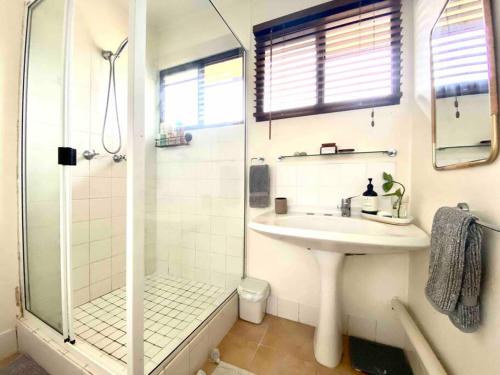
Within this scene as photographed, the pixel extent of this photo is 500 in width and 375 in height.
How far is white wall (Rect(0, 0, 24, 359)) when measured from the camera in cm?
106

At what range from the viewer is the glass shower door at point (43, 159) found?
3.26 feet

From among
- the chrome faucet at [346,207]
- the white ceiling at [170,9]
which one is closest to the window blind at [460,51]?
the chrome faucet at [346,207]

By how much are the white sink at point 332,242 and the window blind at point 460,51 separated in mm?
553

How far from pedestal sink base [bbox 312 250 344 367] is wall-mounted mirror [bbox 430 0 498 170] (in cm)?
64

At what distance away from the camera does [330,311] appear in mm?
1047

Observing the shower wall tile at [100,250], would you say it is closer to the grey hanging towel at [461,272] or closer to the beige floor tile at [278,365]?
the beige floor tile at [278,365]

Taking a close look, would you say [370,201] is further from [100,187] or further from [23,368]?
[23,368]

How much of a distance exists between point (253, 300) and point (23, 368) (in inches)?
48.2

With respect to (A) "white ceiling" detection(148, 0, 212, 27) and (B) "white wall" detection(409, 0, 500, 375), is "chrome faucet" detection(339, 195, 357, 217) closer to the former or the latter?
(B) "white wall" detection(409, 0, 500, 375)

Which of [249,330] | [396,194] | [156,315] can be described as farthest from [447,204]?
[156,315]

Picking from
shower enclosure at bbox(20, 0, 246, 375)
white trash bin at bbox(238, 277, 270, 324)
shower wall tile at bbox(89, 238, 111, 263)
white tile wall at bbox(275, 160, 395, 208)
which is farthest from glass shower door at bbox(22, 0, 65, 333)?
white tile wall at bbox(275, 160, 395, 208)

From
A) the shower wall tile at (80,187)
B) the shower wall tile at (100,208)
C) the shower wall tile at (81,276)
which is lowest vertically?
the shower wall tile at (81,276)

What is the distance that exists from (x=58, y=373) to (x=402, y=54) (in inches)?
95.9

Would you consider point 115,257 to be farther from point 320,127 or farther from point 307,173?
point 320,127
